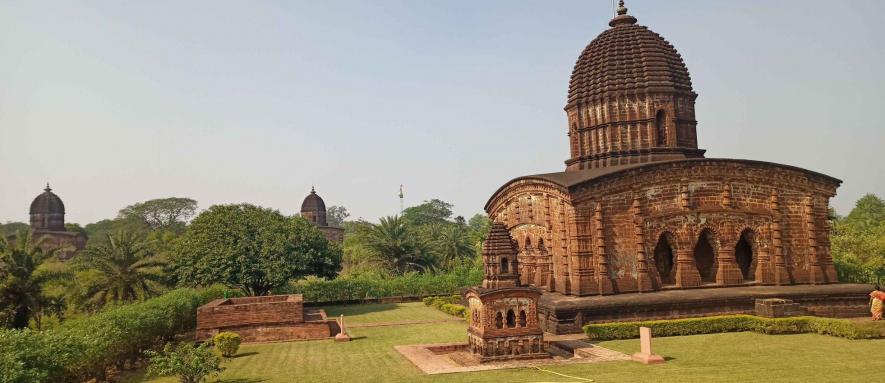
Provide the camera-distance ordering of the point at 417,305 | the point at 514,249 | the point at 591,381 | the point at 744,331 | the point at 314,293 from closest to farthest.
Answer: the point at 591,381 < the point at 514,249 < the point at 744,331 < the point at 417,305 < the point at 314,293

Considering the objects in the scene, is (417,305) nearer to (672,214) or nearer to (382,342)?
(382,342)

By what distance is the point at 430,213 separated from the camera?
10650 cm

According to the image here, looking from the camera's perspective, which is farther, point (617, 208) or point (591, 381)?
point (617, 208)

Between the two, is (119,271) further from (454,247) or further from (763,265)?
(763,265)

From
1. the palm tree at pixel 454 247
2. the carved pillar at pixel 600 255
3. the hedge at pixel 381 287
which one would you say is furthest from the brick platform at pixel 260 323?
the palm tree at pixel 454 247

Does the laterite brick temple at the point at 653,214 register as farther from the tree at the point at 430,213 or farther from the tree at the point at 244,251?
the tree at the point at 430,213

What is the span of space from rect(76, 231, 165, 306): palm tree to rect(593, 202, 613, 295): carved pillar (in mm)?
16972

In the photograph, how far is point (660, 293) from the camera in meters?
21.0

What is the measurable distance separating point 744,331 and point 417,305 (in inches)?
626

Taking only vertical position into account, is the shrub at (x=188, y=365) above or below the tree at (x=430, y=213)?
below

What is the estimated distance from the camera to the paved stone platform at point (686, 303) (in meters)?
19.6

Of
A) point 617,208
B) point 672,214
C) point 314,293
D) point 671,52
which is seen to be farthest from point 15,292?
point 671,52

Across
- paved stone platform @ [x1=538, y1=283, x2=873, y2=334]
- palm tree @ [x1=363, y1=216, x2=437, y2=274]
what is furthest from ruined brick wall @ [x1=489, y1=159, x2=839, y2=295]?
palm tree @ [x1=363, y1=216, x2=437, y2=274]

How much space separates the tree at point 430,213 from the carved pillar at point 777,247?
254 feet
